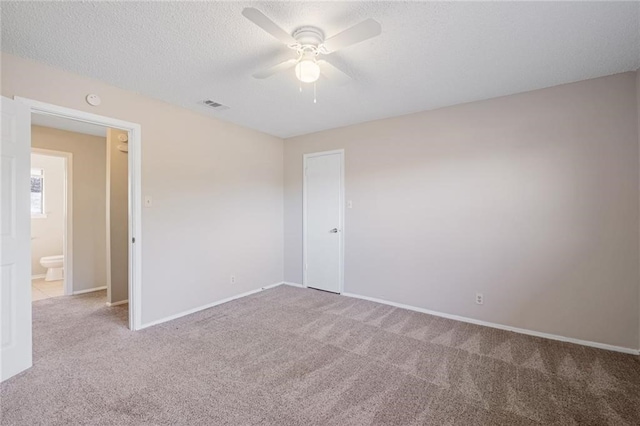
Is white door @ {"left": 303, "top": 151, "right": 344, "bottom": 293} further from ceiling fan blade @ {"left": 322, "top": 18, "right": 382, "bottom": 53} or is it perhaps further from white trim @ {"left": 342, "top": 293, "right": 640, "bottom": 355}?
ceiling fan blade @ {"left": 322, "top": 18, "right": 382, "bottom": 53}

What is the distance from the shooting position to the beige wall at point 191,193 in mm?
2686

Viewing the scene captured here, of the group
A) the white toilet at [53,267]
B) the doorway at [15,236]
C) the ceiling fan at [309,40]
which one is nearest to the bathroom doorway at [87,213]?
the white toilet at [53,267]

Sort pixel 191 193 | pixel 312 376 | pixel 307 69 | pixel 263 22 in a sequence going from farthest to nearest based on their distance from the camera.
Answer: pixel 191 193 → pixel 312 376 → pixel 307 69 → pixel 263 22

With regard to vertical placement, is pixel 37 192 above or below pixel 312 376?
above

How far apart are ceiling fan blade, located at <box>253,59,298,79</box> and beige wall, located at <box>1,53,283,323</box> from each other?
4.63ft

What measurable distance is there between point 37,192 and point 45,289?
6.99 feet

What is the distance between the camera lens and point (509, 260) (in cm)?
307

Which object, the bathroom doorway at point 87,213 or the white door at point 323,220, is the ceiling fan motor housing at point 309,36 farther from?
the bathroom doorway at point 87,213

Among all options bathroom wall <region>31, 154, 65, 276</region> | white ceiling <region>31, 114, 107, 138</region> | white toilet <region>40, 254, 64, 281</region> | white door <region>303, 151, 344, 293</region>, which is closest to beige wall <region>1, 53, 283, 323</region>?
white door <region>303, 151, 344, 293</region>

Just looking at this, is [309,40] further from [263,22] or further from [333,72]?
[333,72]

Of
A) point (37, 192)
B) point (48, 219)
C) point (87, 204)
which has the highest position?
point (37, 192)

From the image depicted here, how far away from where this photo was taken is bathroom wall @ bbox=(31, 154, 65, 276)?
17.6 ft

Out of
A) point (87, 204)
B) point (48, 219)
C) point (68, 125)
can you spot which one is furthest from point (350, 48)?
point (48, 219)

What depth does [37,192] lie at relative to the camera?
5484 millimetres
